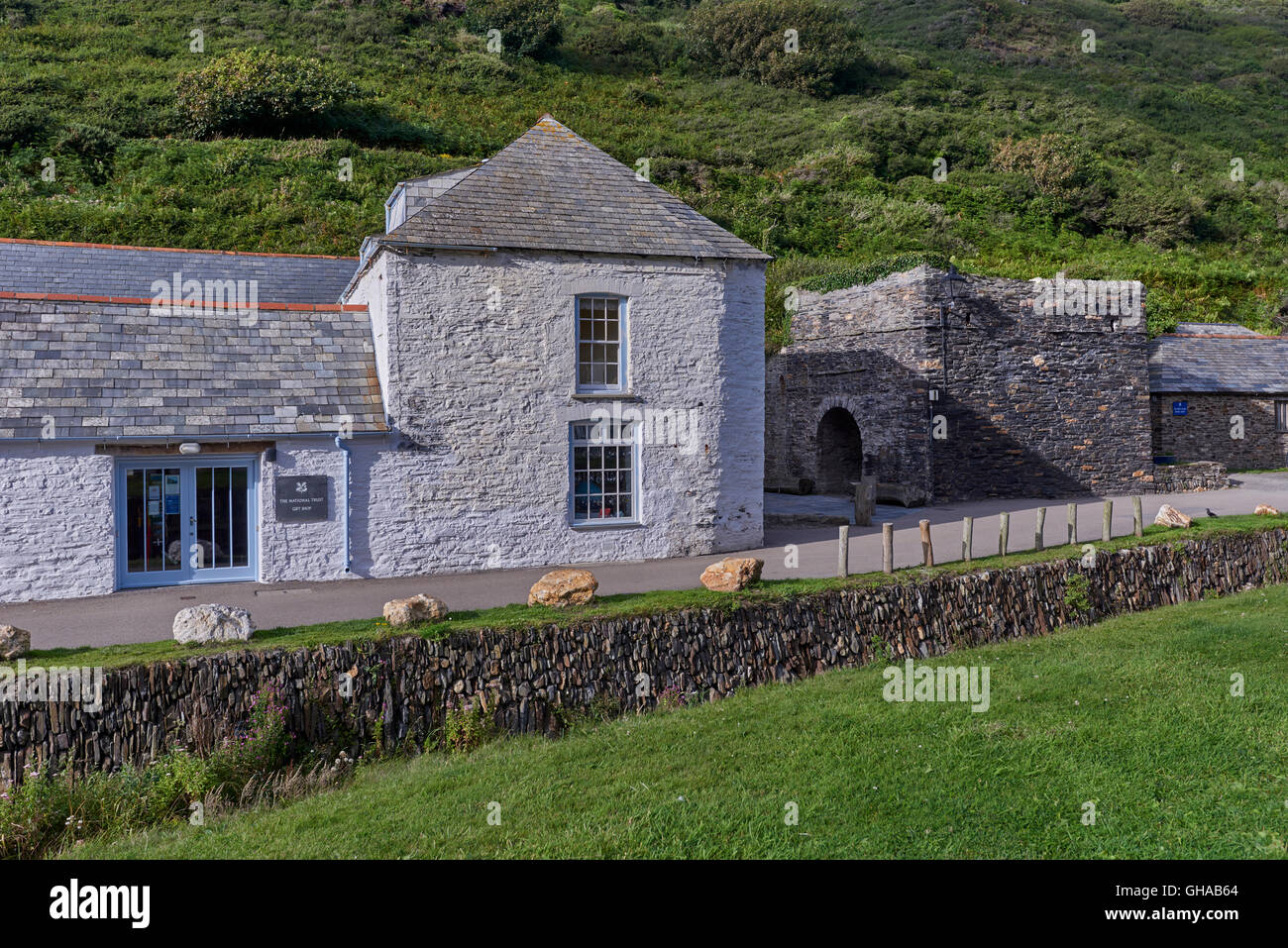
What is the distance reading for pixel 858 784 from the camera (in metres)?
6.65

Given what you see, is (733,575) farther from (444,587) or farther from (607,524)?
(607,524)

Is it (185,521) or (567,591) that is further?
(185,521)

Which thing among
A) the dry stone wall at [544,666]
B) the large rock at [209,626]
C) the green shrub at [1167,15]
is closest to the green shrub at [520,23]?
the dry stone wall at [544,666]

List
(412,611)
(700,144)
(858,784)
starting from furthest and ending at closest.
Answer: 1. (700,144)
2. (412,611)
3. (858,784)

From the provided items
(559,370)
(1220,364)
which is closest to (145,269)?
(559,370)

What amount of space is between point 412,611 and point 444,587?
12.8 ft

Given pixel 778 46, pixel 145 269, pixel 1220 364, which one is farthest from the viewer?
pixel 778 46

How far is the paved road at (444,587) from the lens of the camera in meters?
10.6

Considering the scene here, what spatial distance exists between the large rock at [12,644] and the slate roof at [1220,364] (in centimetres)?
2916

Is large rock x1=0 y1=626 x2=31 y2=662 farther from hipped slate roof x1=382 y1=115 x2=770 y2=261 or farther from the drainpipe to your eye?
hipped slate roof x1=382 y1=115 x2=770 y2=261

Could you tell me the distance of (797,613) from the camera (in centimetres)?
995

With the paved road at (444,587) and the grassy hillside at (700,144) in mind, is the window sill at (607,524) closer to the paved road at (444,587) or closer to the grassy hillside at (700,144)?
the paved road at (444,587)

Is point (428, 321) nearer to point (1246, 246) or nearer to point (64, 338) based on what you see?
point (64, 338)

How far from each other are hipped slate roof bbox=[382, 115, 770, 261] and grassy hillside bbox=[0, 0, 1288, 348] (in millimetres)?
10449
